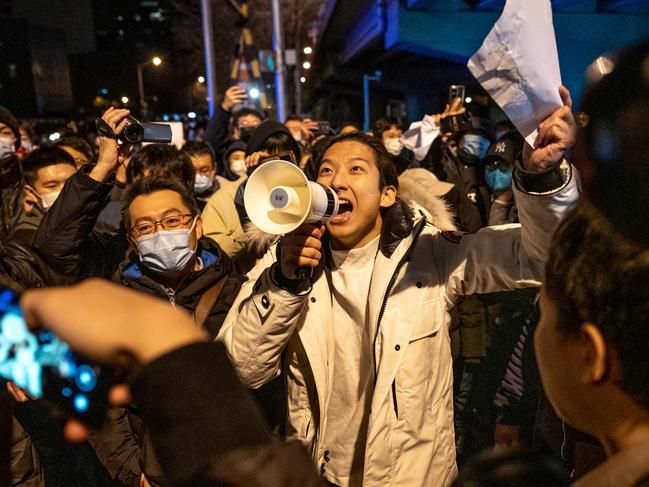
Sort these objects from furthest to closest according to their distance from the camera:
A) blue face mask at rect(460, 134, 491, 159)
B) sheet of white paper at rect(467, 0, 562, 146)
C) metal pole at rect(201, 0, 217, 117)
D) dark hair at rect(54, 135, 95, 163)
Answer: metal pole at rect(201, 0, 217, 117) < blue face mask at rect(460, 134, 491, 159) < dark hair at rect(54, 135, 95, 163) < sheet of white paper at rect(467, 0, 562, 146)

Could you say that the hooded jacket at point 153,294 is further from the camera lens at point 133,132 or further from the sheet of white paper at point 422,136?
the sheet of white paper at point 422,136

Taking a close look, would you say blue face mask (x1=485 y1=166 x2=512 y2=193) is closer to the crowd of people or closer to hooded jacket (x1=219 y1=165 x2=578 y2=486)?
the crowd of people

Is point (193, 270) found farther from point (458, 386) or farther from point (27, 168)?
point (458, 386)

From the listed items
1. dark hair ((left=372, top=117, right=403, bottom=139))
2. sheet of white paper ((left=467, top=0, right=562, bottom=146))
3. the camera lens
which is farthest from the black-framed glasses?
dark hair ((left=372, top=117, right=403, bottom=139))

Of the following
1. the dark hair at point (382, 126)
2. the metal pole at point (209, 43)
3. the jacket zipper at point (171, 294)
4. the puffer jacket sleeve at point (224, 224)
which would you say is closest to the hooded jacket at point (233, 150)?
the puffer jacket sleeve at point (224, 224)

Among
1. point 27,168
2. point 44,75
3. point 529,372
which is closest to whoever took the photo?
point 529,372

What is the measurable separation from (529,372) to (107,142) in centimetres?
284

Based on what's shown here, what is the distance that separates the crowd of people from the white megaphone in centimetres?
10

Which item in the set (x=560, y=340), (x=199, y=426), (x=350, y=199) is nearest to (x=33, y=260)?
(x=350, y=199)

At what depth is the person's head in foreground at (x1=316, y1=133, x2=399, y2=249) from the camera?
2.39 meters

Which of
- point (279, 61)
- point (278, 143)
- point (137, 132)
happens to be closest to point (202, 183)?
point (278, 143)

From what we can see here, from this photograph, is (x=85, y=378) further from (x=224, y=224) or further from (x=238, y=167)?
(x=238, y=167)

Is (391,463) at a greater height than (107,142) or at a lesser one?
lesser

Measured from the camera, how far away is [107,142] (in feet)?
9.75
